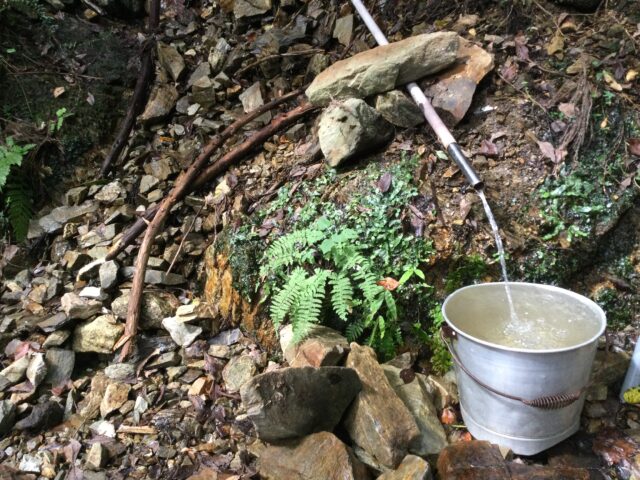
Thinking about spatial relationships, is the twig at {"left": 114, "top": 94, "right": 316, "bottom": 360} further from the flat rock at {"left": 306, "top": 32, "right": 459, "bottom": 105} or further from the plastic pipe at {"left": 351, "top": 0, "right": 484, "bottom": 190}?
the plastic pipe at {"left": 351, "top": 0, "right": 484, "bottom": 190}

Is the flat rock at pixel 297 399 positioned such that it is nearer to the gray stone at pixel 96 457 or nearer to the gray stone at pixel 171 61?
the gray stone at pixel 96 457

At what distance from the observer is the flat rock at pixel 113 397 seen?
10.7 ft

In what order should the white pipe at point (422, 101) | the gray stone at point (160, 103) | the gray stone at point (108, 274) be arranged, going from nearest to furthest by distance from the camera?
the white pipe at point (422, 101)
the gray stone at point (108, 274)
the gray stone at point (160, 103)

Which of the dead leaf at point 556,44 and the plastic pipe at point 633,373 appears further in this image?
the dead leaf at point 556,44

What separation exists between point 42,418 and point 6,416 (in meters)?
0.22

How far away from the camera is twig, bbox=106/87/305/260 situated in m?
4.11

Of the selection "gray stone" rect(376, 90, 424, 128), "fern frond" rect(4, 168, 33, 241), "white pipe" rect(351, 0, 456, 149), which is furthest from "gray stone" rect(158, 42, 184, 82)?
"gray stone" rect(376, 90, 424, 128)

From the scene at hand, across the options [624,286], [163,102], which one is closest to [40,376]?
[163,102]

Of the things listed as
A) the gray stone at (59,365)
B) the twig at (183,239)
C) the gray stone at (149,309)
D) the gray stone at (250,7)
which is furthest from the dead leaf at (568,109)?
the gray stone at (59,365)

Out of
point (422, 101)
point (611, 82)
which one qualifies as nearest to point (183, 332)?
point (422, 101)

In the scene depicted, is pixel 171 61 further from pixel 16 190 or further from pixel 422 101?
pixel 422 101

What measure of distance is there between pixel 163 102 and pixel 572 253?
4.05 m

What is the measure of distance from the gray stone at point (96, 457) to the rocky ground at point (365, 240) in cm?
1

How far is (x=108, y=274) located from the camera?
153 inches
